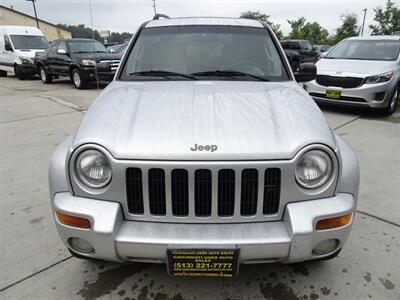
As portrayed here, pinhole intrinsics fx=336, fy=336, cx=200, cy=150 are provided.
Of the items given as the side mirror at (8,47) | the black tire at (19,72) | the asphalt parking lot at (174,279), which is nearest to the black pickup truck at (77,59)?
the black tire at (19,72)

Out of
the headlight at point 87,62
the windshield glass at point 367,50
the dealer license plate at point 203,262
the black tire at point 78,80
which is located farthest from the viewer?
the black tire at point 78,80

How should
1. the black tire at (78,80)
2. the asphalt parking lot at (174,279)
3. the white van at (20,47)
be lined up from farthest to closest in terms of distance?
the white van at (20,47) < the black tire at (78,80) < the asphalt parking lot at (174,279)

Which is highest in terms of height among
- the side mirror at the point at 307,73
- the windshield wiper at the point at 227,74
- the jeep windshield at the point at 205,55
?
the jeep windshield at the point at 205,55

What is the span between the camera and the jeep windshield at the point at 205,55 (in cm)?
290

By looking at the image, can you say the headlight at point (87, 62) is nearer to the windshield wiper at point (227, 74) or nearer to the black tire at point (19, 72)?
the black tire at point (19, 72)

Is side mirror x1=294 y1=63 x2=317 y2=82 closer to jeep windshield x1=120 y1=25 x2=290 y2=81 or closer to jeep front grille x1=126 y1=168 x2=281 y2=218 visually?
jeep windshield x1=120 y1=25 x2=290 y2=81

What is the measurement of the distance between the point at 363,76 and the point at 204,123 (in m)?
5.97

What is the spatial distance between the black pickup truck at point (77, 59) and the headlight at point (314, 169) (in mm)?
9549

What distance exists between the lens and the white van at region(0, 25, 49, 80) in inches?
575

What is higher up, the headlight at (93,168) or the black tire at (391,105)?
the headlight at (93,168)

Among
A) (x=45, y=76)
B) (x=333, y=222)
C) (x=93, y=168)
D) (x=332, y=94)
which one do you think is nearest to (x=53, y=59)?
(x=45, y=76)

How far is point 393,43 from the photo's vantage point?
7797 mm

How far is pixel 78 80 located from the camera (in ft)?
37.2

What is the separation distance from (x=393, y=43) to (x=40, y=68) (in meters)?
12.6
